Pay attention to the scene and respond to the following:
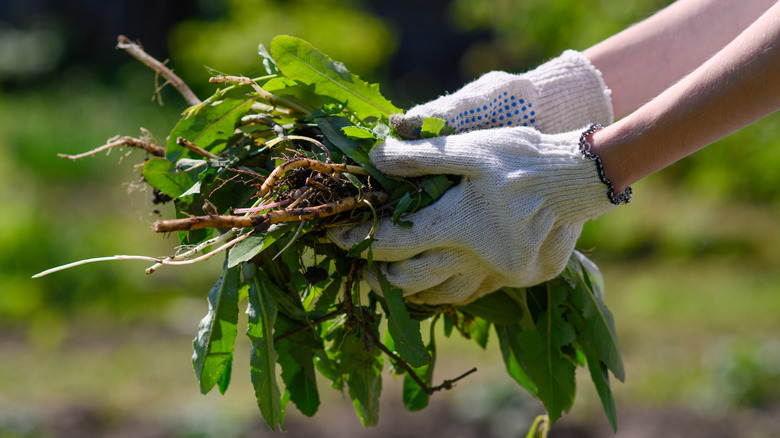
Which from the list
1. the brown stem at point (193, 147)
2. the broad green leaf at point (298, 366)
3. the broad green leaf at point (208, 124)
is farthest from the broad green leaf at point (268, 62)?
the broad green leaf at point (298, 366)

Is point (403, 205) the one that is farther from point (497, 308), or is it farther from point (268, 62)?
point (268, 62)

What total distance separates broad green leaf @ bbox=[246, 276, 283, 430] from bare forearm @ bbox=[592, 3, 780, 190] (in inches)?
34.4

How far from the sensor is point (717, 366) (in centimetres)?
409

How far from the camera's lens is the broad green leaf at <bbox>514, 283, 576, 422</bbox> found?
6.75ft

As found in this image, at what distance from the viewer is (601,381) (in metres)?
2.08

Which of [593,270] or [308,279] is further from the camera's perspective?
[593,270]

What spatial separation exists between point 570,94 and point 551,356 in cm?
72

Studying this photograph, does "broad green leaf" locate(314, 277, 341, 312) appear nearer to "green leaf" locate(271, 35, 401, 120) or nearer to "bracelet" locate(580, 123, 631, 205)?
"green leaf" locate(271, 35, 401, 120)

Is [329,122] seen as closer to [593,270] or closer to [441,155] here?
[441,155]

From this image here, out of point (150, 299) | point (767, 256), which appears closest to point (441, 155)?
point (150, 299)

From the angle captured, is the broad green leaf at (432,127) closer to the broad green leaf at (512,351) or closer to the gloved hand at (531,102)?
the gloved hand at (531,102)

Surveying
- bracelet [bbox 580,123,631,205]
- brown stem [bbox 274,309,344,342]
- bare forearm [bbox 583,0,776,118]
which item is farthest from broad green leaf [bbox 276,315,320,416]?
bare forearm [bbox 583,0,776,118]

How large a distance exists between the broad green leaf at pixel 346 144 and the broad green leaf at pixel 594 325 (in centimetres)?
58

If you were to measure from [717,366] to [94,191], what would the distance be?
17.7 ft
